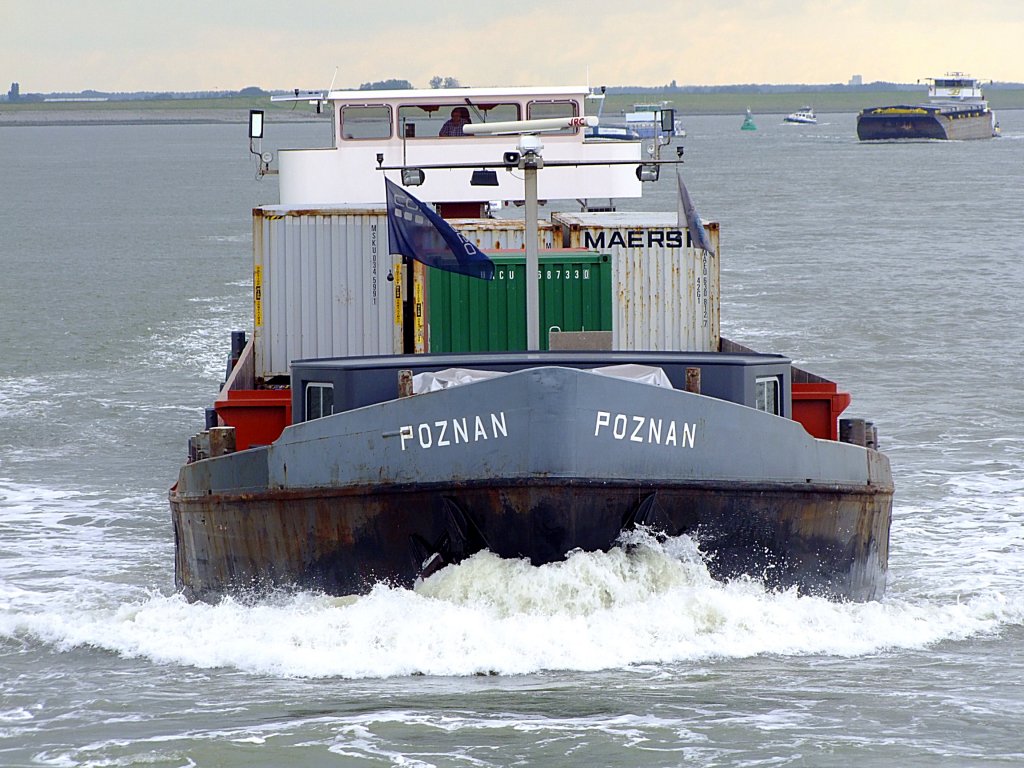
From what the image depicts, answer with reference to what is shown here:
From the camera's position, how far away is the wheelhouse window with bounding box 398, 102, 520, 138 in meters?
23.1

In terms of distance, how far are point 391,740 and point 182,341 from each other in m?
22.9

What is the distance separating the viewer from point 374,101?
2314cm

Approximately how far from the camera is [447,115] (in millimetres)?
23797

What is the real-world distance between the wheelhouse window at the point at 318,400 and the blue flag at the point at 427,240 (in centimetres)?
152

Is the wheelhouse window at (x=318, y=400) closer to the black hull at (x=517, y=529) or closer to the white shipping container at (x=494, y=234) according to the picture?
the black hull at (x=517, y=529)

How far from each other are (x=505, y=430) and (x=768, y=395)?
2.66 meters

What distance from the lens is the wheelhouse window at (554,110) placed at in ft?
76.3

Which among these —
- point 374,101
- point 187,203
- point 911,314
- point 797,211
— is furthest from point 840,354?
point 187,203

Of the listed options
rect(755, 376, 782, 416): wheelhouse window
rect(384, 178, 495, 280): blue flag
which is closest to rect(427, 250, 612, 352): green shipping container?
rect(384, 178, 495, 280): blue flag

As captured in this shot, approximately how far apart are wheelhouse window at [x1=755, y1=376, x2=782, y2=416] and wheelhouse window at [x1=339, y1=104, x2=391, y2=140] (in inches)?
467

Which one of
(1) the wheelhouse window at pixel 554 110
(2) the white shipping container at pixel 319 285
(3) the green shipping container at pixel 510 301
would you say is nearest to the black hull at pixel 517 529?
(2) the white shipping container at pixel 319 285

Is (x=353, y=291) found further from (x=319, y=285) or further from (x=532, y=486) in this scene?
(x=532, y=486)

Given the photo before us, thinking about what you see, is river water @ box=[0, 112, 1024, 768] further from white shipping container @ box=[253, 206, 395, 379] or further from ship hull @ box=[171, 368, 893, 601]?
white shipping container @ box=[253, 206, 395, 379]

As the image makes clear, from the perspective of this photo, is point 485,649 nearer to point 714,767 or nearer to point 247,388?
point 714,767
